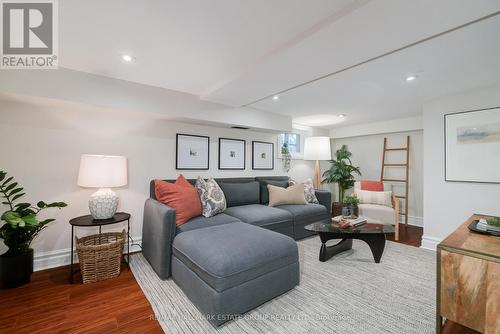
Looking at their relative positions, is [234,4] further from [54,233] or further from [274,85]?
[54,233]

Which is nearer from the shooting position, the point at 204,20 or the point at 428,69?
the point at 204,20

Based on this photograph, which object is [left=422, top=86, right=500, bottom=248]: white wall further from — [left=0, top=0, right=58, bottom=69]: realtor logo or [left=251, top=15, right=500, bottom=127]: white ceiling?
[left=0, top=0, right=58, bottom=69]: realtor logo

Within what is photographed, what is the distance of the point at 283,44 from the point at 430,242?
3.17 meters

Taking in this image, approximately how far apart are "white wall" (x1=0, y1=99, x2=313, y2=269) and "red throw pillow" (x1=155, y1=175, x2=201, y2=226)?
556 millimetres

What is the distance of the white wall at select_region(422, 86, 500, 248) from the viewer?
2.52m

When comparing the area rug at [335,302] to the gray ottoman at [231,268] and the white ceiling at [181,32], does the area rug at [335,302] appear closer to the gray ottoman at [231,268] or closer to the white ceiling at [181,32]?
the gray ottoman at [231,268]

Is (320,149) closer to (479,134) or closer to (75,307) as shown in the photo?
(479,134)

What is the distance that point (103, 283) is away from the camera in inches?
79.2

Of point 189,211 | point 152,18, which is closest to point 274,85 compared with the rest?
point 152,18

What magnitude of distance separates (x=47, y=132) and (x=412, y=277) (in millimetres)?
4025

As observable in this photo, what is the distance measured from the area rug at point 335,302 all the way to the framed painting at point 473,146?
119 centimetres

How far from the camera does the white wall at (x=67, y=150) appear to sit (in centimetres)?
216

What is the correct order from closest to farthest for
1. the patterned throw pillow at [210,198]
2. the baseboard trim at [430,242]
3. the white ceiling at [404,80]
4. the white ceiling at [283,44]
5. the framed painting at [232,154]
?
the white ceiling at [283,44] < the white ceiling at [404,80] < the patterned throw pillow at [210,198] < the baseboard trim at [430,242] < the framed painting at [232,154]

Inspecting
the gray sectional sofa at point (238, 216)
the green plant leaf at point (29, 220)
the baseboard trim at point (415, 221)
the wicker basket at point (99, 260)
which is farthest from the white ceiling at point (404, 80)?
the green plant leaf at point (29, 220)
